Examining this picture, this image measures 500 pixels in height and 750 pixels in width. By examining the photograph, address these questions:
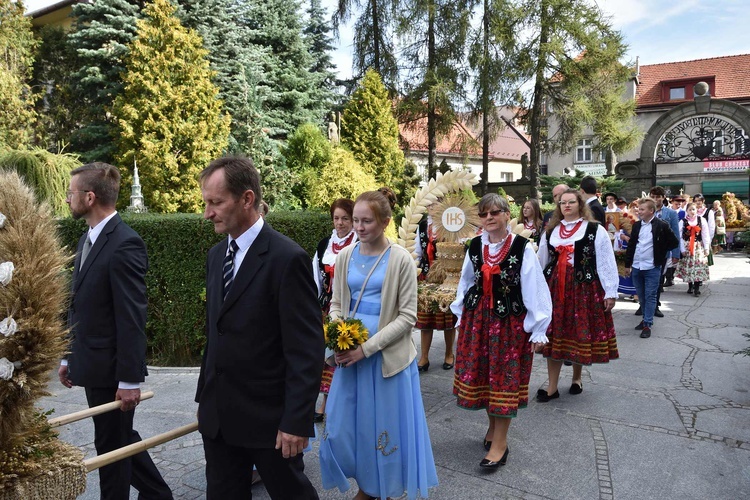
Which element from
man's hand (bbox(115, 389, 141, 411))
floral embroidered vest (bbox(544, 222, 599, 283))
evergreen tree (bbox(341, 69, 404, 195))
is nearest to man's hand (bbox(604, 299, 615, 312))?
floral embroidered vest (bbox(544, 222, 599, 283))

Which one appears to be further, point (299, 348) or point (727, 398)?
point (727, 398)

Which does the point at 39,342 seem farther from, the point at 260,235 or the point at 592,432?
the point at 592,432

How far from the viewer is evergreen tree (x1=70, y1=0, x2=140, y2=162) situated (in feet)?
56.4

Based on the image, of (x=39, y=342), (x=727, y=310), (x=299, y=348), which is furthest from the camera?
(x=727, y=310)

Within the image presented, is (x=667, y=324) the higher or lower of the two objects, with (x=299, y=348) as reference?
lower

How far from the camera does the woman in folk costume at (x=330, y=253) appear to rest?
502 centimetres

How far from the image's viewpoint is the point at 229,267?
2588mm

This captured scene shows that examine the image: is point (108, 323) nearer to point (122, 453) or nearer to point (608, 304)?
point (122, 453)

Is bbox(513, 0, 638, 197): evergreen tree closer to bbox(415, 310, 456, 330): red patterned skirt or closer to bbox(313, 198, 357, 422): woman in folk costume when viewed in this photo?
bbox(415, 310, 456, 330): red patterned skirt

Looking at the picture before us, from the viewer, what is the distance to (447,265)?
21.0 feet

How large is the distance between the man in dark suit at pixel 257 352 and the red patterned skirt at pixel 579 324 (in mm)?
3921

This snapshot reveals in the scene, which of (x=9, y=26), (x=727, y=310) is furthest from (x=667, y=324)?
(x=9, y=26)

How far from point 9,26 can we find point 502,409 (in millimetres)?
20567

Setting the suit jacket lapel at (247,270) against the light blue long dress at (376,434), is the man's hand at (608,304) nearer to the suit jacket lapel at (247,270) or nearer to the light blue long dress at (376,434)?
the light blue long dress at (376,434)
